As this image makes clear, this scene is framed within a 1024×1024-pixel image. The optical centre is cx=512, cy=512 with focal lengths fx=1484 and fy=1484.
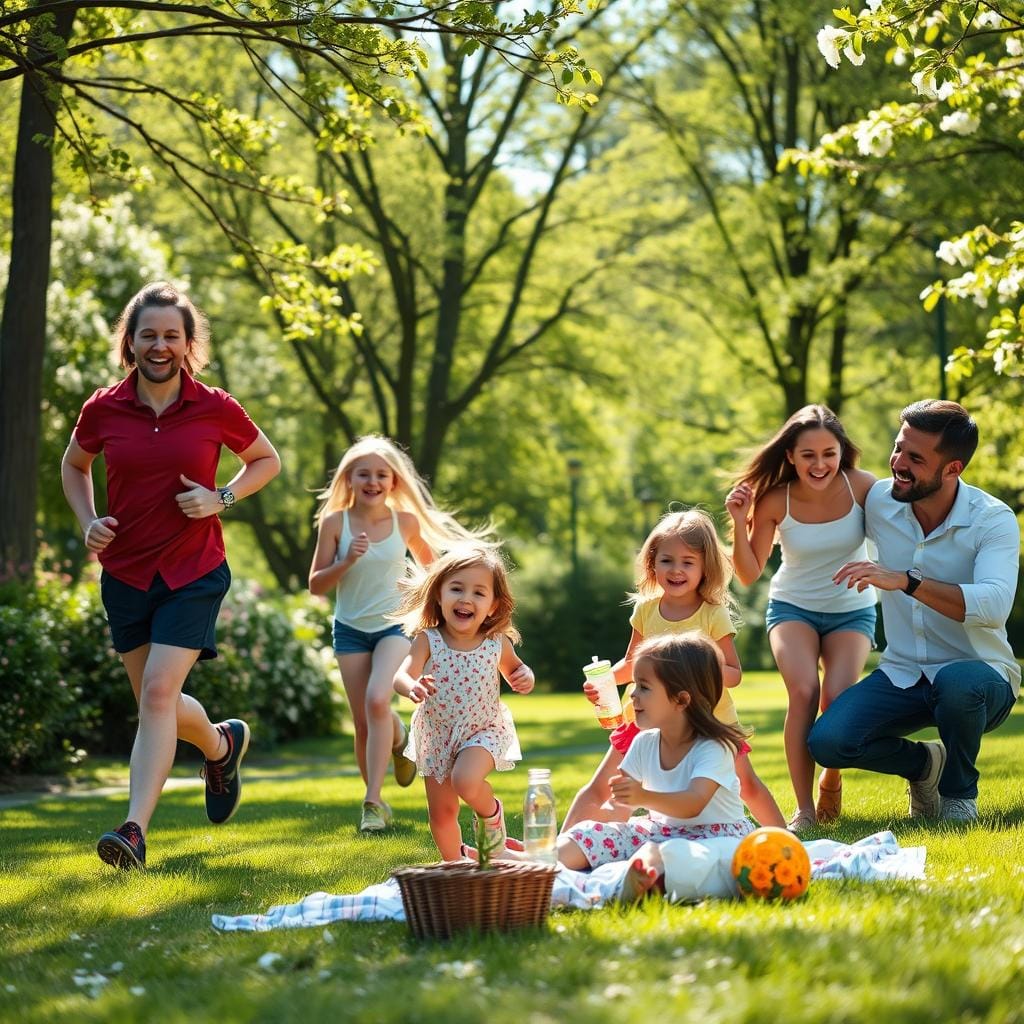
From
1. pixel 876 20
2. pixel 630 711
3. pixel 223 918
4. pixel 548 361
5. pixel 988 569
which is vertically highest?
pixel 548 361

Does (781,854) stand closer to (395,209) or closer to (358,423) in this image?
(395,209)

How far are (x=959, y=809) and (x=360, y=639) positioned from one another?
348 centimetres

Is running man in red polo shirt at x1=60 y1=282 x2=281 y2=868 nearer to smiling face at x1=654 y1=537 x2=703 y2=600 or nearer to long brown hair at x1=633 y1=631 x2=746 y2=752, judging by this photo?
smiling face at x1=654 y1=537 x2=703 y2=600

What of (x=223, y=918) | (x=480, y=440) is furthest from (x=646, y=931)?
(x=480, y=440)

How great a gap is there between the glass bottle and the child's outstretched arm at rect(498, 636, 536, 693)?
0.91 m

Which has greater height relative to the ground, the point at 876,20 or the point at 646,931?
the point at 876,20

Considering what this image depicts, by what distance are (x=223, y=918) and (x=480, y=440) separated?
31244mm

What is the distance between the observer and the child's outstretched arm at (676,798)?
541 cm

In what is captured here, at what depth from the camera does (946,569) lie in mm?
7328

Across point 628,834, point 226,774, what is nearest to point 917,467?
point 628,834

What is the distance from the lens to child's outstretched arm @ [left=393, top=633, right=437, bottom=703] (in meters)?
6.10

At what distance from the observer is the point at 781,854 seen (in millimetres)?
5012

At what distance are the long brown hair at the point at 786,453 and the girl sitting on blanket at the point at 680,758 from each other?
206cm

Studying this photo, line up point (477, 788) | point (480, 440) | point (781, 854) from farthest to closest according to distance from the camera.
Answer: point (480, 440) < point (477, 788) < point (781, 854)
